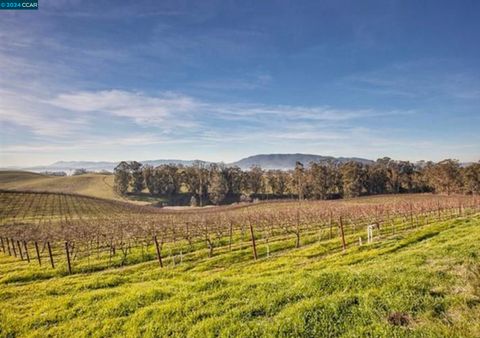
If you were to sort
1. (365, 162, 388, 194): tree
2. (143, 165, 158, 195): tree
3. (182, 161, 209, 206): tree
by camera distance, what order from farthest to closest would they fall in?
1. (143, 165, 158, 195): tree
2. (182, 161, 209, 206): tree
3. (365, 162, 388, 194): tree

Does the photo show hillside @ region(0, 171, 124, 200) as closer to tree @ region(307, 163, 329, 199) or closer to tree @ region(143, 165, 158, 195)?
tree @ region(143, 165, 158, 195)

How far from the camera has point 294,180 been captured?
12975 centimetres

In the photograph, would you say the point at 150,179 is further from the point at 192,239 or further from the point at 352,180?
the point at 192,239

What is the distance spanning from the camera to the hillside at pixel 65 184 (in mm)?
140250


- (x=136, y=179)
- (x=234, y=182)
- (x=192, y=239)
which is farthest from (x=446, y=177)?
(x=136, y=179)

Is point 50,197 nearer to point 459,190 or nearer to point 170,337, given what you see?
point 170,337

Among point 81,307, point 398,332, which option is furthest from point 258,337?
point 81,307

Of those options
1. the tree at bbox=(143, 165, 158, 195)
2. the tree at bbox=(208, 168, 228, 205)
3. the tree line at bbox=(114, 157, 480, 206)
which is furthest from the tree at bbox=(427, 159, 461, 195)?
the tree at bbox=(143, 165, 158, 195)

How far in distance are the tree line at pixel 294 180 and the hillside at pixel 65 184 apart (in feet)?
37.9

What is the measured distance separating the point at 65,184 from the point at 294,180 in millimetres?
110691

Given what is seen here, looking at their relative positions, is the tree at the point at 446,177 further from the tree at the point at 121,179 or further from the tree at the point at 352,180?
the tree at the point at 121,179

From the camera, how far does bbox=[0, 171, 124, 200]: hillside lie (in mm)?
140250

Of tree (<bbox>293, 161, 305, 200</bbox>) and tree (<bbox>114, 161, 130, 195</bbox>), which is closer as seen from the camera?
tree (<bbox>293, 161, 305, 200</bbox>)

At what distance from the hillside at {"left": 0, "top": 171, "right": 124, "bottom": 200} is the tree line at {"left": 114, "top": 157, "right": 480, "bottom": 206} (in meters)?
11.5
